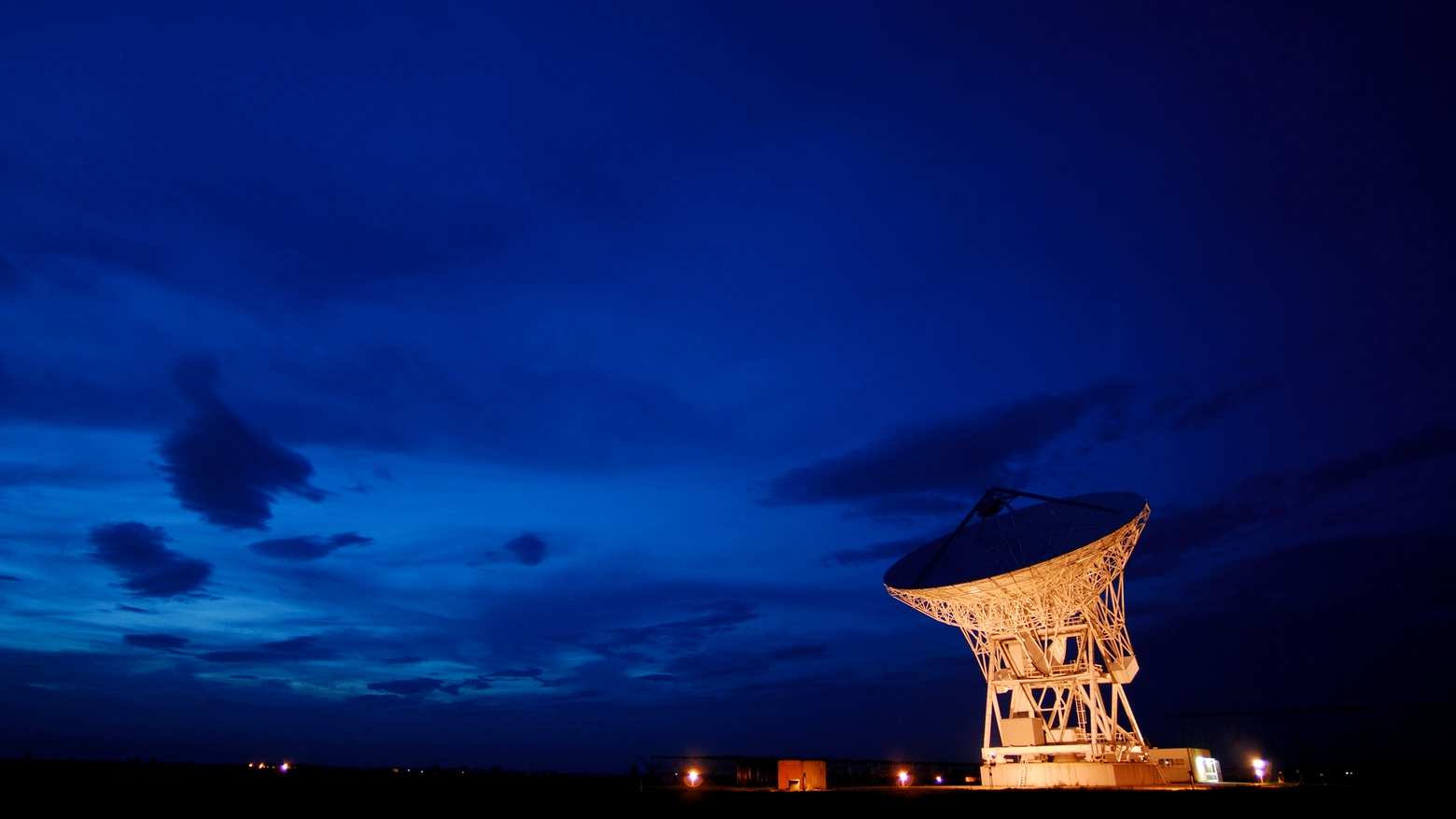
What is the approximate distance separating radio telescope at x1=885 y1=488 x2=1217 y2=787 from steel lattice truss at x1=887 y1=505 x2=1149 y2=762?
0.06 meters

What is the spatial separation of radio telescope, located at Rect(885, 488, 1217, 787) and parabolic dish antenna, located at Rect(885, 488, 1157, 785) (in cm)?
8

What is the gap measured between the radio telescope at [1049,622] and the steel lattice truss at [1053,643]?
0.20 ft

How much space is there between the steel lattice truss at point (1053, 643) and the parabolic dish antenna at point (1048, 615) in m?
0.08

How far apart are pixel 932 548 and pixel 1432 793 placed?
29.2m

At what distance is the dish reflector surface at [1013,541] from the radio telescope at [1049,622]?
4.0 inches

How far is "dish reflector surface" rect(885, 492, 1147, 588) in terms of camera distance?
160ft

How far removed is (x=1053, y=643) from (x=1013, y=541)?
7.09 m

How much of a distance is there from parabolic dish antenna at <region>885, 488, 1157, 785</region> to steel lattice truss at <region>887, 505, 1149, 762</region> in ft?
0.25

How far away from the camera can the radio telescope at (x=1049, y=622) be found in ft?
159

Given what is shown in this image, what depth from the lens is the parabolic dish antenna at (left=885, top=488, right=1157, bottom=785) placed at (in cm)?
4859

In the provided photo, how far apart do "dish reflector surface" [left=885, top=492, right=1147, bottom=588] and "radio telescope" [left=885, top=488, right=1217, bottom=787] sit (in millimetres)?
101

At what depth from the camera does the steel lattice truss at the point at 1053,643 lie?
49281 millimetres

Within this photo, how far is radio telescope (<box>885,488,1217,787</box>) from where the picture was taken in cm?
4847

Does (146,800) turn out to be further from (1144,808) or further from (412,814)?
(1144,808)
